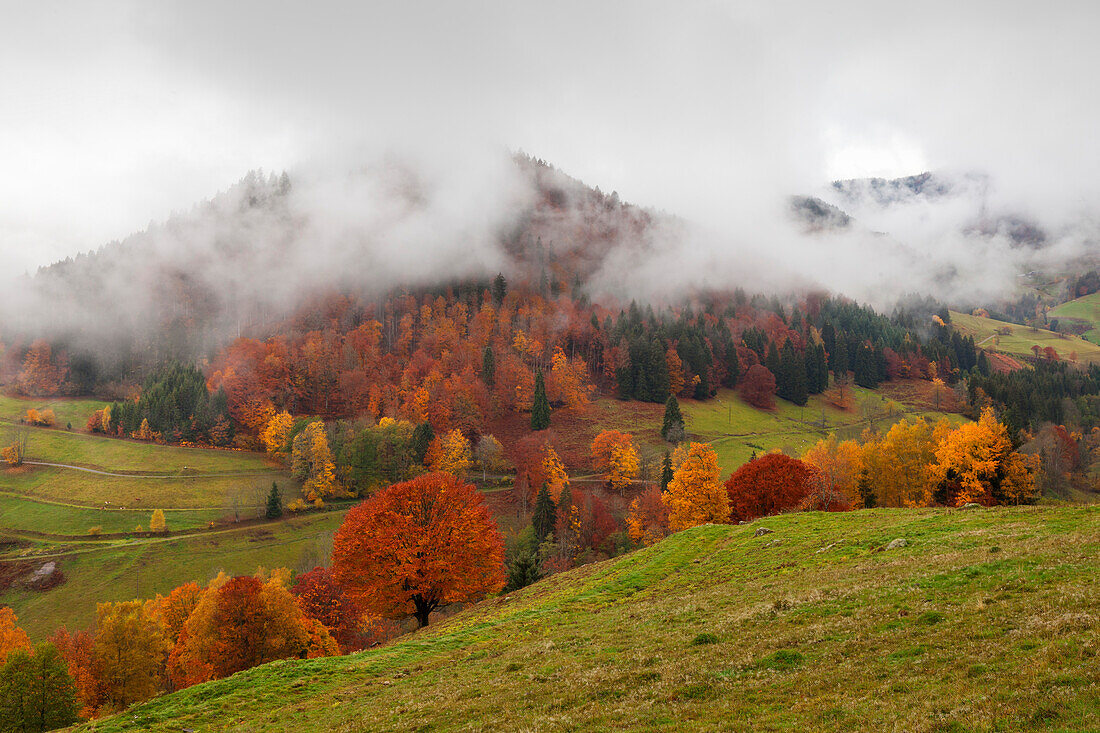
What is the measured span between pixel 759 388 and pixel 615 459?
3315 inches

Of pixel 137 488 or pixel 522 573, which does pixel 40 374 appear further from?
pixel 522 573

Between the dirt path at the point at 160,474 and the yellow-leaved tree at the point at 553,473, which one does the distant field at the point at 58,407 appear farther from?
the yellow-leaved tree at the point at 553,473

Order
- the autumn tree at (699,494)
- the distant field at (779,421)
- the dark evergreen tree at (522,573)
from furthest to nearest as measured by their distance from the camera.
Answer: the distant field at (779,421), the autumn tree at (699,494), the dark evergreen tree at (522,573)

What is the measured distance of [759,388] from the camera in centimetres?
17488

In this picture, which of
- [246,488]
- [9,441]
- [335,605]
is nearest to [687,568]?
[335,605]

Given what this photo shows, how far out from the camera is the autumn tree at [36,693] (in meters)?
38.0

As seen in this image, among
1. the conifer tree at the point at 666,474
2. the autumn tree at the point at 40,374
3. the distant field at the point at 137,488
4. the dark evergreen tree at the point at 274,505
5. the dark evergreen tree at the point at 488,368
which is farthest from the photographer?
the autumn tree at the point at 40,374

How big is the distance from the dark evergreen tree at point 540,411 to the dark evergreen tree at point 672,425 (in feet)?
104

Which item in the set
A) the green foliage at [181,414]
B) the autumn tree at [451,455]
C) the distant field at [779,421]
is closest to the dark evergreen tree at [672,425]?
the distant field at [779,421]

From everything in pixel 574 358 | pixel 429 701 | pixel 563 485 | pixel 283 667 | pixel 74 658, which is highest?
pixel 574 358

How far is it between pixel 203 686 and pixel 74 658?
53.9 metres

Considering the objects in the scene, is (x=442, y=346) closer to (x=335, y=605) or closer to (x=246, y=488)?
(x=246, y=488)

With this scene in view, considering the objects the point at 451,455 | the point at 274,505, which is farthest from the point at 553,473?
the point at 274,505

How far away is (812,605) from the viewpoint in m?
20.5
